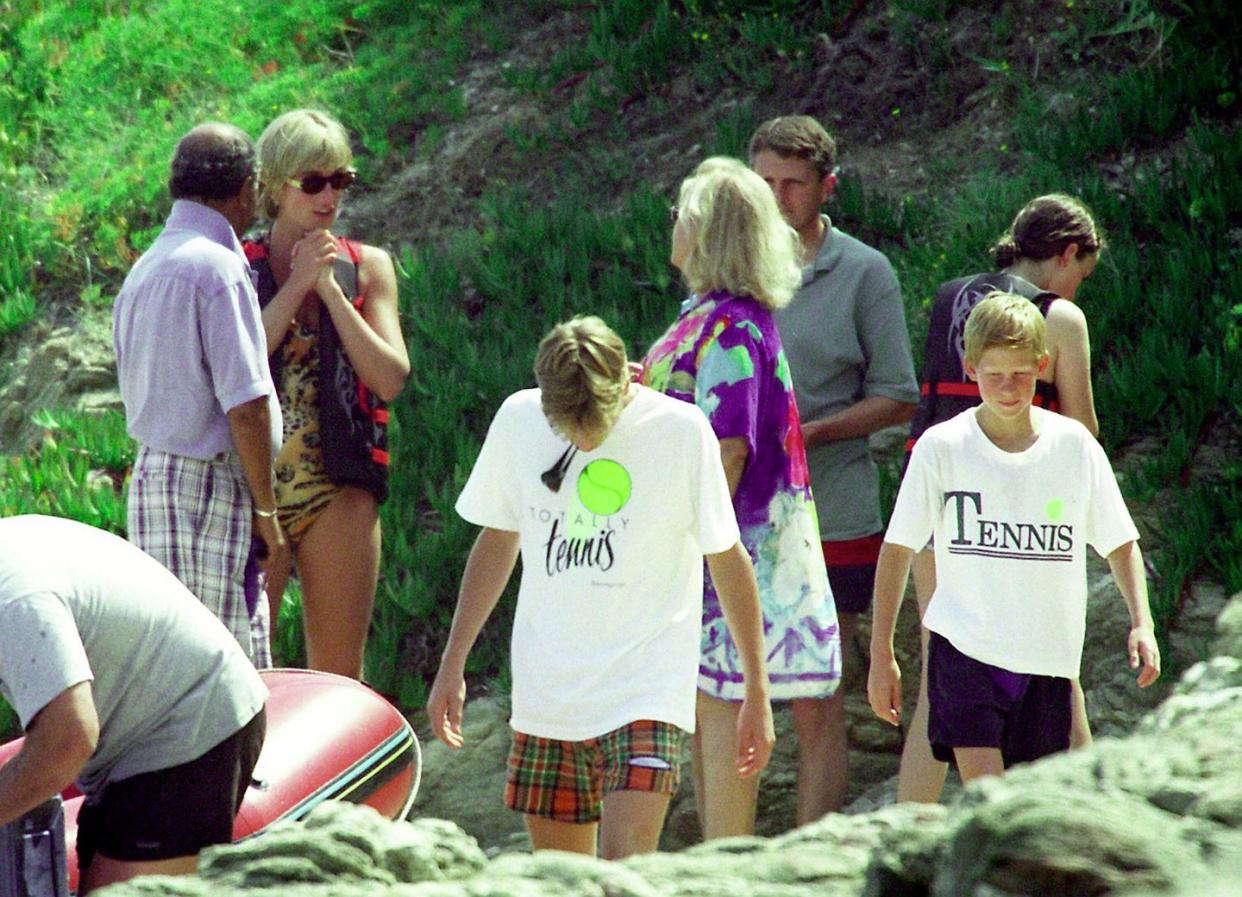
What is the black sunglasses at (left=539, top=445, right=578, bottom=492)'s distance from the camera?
13.2ft

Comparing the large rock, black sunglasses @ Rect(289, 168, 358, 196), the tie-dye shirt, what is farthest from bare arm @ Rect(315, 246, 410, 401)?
the large rock

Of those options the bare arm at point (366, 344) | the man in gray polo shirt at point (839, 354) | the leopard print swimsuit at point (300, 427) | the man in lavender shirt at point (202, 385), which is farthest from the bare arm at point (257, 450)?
the man in gray polo shirt at point (839, 354)

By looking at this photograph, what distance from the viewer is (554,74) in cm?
884

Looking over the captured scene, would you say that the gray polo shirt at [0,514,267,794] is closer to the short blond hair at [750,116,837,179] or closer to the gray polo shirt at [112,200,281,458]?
the gray polo shirt at [112,200,281,458]

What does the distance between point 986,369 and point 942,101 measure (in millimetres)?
4062

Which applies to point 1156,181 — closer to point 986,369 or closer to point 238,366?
point 986,369

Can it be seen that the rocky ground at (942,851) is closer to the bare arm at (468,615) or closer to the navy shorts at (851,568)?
the bare arm at (468,615)

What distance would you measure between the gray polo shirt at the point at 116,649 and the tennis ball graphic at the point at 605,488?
786mm

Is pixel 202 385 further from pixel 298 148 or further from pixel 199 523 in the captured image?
pixel 298 148

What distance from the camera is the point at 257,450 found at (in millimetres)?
4848

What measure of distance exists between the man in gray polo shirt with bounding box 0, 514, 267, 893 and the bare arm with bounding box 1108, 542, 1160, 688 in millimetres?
1911

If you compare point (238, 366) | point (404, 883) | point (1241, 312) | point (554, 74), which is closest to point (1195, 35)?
point (1241, 312)

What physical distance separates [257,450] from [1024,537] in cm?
191

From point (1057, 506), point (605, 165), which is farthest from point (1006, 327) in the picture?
point (605, 165)
